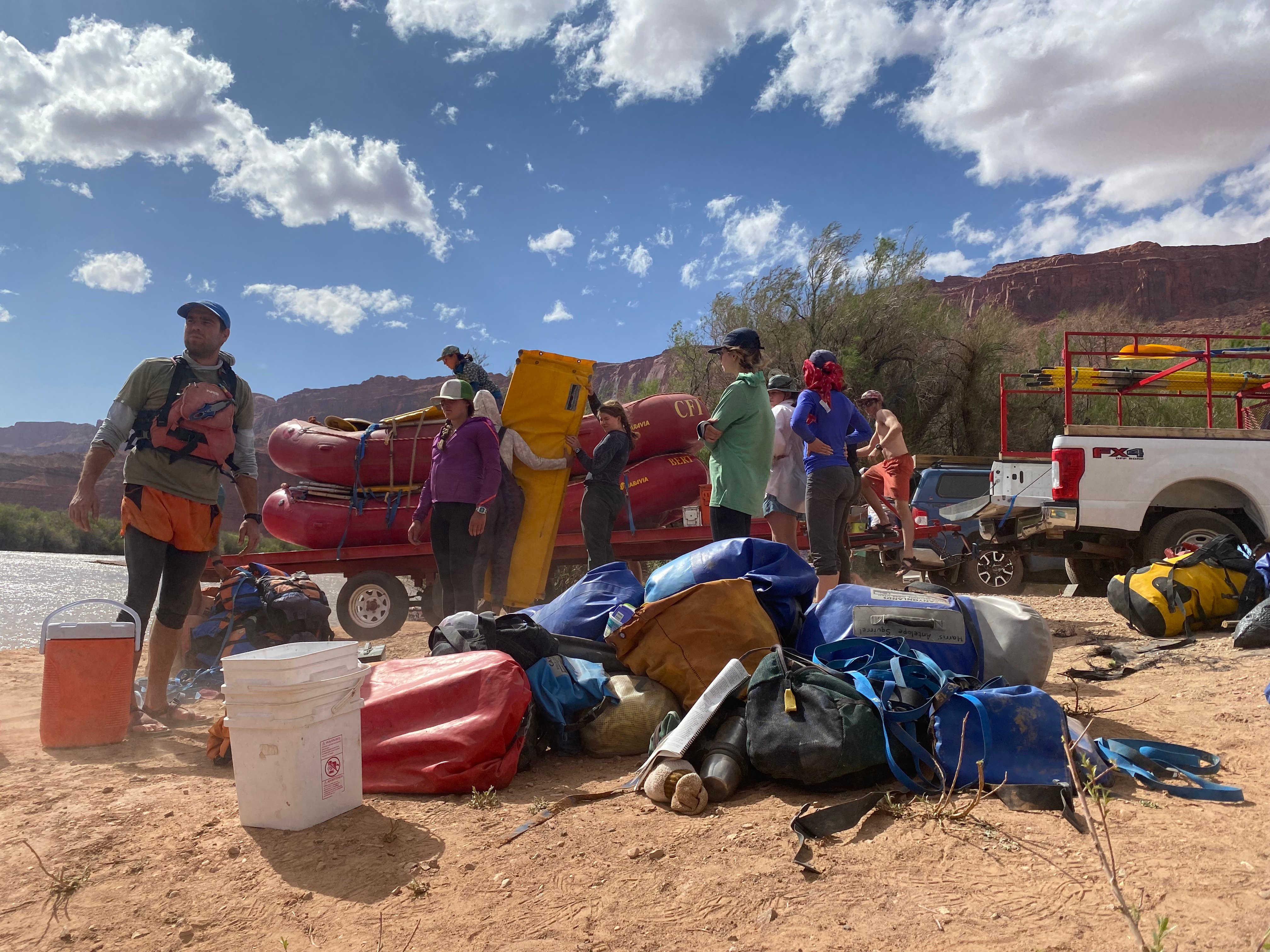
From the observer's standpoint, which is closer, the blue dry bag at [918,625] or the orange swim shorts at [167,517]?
the blue dry bag at [918,625]

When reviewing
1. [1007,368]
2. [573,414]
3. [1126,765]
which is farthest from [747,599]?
[1007,368]

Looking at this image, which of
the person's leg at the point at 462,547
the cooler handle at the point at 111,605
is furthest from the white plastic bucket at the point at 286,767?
the person's leg at the point at 462,547

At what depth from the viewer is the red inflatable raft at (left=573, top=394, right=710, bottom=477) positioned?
7.63 metres

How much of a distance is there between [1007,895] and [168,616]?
384 cm

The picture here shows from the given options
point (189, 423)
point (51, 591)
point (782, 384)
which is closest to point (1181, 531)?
point (782, 384)

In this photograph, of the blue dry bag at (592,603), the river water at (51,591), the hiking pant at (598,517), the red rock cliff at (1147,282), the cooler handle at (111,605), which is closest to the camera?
the cooler handle at (111,605)

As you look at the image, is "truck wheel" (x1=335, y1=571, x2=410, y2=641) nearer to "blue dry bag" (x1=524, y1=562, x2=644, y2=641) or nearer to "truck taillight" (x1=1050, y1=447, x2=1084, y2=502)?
"blue dry bag" (x1=524, y1=562, x2=644, y2=641)

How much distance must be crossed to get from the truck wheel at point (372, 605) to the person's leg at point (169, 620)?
3.45 m

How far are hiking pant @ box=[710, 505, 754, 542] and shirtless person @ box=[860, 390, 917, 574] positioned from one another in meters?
2.48

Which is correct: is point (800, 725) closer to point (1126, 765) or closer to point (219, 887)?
point (1126, 765)

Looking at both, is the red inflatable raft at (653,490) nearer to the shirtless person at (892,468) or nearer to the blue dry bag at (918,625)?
the shirtless person at (892,468)

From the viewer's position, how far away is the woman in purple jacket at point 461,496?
5188mm

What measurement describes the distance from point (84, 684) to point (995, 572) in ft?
28.2

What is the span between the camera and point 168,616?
3.93 meters
